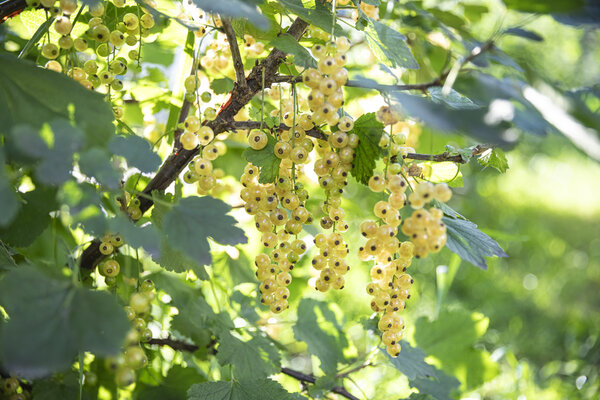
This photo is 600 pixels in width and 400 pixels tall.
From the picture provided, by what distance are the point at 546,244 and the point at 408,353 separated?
5.81 ft

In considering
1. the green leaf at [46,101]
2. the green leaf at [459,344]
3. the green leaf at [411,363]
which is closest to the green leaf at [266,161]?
the green leaf at [46,101]

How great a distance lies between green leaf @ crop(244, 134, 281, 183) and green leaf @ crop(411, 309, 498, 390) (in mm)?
388

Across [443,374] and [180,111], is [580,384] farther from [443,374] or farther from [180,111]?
[180,111]

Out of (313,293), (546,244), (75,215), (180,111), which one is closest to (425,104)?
(75,215)

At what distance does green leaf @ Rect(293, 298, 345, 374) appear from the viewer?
0.59 meters

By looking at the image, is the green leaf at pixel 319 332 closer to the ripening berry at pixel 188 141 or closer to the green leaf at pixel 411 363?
the green leaf at pixel 411 363

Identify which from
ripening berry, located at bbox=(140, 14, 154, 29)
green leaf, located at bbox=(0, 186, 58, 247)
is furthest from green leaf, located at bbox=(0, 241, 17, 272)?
ripening berry, located at bbox=(140, 14, 154, 29)

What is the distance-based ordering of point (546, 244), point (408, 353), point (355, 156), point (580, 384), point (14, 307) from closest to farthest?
point (14, 307)
point (355, 156)
point (408, 353)
point (580, 384)
point (546, 244)

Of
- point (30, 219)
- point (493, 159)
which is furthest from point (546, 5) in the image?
point (30, 219)

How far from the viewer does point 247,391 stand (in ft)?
1.53

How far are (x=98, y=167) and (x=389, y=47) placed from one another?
25cm

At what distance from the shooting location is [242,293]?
593 millimetres

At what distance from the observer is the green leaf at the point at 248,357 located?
1.51 ft

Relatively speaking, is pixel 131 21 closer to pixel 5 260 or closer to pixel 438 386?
pixel 5 260
